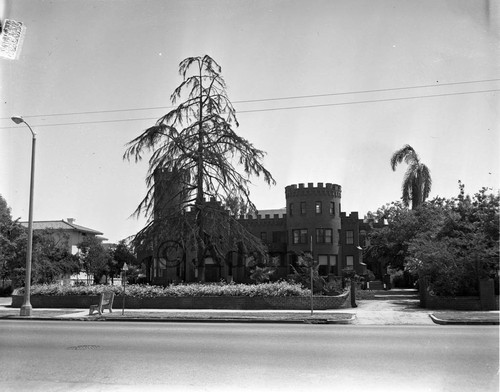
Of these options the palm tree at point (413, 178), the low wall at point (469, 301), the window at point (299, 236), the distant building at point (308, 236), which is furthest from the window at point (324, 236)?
the low wall at point (469, 301)

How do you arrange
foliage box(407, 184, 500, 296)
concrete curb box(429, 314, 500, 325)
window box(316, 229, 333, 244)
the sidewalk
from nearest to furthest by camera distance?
concrete curb box(429, 314, 500, 325), the sidewalk, foliage box(407, 184, 500, 296), window box(316, 229, 333, 244)

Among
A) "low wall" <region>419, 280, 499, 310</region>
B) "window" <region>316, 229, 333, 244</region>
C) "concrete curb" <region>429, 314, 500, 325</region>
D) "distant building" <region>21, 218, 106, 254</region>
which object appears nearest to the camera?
"concrete curb" <region>429, 314, 500, 325</region>

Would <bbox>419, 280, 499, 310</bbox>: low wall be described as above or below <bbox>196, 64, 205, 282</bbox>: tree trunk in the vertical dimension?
below

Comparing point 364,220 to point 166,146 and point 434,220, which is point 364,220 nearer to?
point 434,220

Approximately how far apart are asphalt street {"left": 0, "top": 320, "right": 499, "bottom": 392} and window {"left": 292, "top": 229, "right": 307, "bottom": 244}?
36.9m

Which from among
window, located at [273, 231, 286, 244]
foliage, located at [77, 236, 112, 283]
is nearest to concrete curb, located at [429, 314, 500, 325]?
window, located at [273, 231, 286, 244]

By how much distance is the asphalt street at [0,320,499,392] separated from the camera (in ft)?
25.4

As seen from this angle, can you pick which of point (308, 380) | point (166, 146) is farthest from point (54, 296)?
point (308, 380)

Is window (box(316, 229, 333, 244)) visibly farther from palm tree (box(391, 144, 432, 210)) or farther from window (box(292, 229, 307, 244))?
palm tree (box(391, 144, 432, 210))

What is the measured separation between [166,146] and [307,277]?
10.9m

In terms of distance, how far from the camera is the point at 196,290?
24734 millimetres

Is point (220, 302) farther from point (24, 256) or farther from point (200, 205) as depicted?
point (24, 256)

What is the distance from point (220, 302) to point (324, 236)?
28434mm

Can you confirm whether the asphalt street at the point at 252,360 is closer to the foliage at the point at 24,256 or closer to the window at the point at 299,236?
the foliage at the point at 24,256
